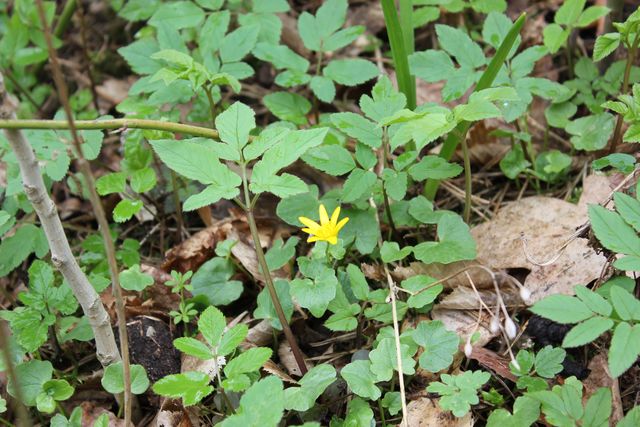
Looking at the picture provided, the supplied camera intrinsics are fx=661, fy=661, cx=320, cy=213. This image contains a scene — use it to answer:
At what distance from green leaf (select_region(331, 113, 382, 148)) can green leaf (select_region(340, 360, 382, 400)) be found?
0.71 metres

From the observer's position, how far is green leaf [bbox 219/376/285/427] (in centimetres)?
152

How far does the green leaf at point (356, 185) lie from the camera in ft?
6.84

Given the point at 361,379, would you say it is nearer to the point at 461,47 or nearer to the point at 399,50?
the point at 399,50

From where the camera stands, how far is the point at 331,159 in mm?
2141

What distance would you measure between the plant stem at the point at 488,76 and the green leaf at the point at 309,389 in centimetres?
79

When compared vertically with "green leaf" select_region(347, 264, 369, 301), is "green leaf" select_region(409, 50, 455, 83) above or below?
above

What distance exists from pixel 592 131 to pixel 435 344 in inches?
45.5

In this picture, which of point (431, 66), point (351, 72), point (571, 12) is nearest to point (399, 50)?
point (431, 66)

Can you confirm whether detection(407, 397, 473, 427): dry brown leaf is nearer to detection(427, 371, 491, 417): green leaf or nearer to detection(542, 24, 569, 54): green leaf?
detection(427, 371, 491, 417): green leaf

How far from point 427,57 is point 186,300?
1216mm

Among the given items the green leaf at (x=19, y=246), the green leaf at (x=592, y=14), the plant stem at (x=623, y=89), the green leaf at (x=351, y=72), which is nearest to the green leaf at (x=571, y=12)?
the green leaf at (x=592, y=14)

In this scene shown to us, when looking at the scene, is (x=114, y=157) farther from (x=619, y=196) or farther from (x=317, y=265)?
(x=619, y=196)

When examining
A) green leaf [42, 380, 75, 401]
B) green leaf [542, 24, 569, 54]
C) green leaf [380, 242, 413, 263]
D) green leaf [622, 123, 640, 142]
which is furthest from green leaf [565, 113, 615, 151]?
green leaf [42, 380, 75, 401]

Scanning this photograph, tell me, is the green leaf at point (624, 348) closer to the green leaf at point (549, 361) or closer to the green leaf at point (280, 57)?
the green leaf at point (549, 361)
